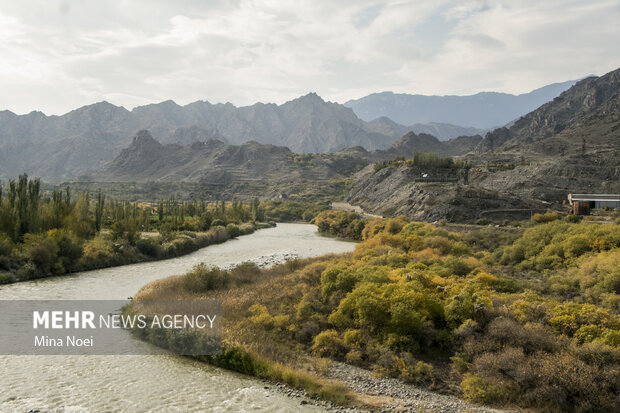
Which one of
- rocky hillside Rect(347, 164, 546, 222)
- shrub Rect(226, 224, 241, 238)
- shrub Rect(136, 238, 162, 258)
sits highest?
rocky hillside Rect(347, 164, 546, 222)

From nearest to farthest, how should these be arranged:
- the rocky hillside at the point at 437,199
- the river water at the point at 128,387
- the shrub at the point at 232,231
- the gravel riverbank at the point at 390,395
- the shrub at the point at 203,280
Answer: the gravel riverbank at the point at 390,395, the river water at the point at 128,387, the shrub at the point at 203,280, the rocky hillside at the point at 437,199, the shrub at the point at 232,231

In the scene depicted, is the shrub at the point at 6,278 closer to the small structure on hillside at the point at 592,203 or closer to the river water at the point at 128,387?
the river water at the point at 128,387

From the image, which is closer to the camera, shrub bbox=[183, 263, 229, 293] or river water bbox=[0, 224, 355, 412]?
river water bbox=[0, 224, 355, 412]

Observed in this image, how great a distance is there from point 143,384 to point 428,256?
2280cm

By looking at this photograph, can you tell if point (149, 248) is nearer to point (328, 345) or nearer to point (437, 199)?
point (328, 345)

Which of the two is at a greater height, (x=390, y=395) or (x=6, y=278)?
(x=6, y=278)

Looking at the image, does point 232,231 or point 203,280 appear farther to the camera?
point 232,231

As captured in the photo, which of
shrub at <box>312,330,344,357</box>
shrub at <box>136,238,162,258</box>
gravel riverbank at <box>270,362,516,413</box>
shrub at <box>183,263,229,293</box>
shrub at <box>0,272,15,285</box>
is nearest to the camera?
gravel riverbank at <box>270,362,516,413</box>

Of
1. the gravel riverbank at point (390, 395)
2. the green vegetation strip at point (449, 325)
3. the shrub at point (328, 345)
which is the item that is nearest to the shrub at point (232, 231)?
the green vegetation strip at point (449, 325)

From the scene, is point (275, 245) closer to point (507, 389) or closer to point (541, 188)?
point (507, 389)

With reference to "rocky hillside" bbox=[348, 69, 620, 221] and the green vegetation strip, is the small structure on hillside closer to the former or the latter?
"rocky hillside" bbox=[348, 69, 620, 221]

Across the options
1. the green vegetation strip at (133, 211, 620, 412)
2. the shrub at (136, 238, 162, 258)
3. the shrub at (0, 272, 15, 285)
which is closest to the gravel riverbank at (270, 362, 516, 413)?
the green vegetation strip at (133, 211, 620, 412)

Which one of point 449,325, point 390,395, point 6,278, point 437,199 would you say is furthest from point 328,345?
point 437,199

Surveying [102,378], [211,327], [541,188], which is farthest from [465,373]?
[541,188]
